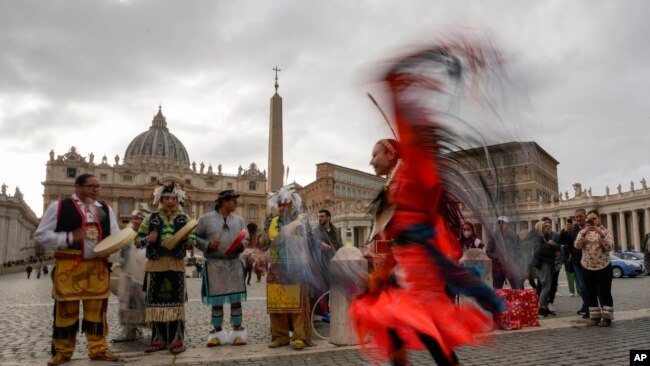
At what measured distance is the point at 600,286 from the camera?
25.3ft

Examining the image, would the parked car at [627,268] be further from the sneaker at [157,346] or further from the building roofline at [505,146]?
the building roofline at [505,146]

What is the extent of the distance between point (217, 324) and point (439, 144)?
4.82 metres

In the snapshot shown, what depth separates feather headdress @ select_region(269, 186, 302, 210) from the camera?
602 cm

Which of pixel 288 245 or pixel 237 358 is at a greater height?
pixel 288 245

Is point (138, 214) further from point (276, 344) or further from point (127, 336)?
point (276, 344)

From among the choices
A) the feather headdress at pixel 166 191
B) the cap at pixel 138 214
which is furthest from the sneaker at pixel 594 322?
the cap at pixel 138 214

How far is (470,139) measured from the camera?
2881mm

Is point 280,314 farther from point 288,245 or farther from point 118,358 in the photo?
point 288,245

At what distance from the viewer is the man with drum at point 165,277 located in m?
6.02

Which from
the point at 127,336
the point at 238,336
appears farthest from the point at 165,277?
the point at 127,336

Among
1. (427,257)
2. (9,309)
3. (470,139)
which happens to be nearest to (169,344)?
(427,257)

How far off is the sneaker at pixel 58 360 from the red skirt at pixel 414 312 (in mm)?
4123

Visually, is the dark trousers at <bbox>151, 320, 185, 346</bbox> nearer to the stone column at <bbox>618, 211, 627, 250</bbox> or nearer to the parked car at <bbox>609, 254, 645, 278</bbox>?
the parked car at <bbox>609, 254, 645, 278</bbox>

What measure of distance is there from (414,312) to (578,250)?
789 centimetres
